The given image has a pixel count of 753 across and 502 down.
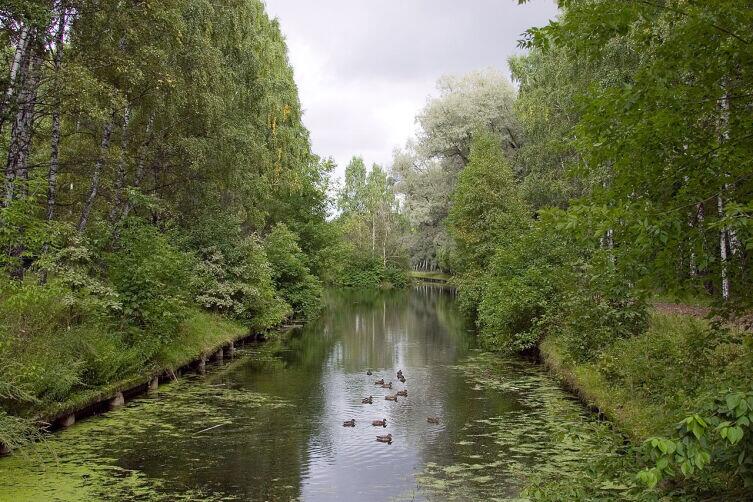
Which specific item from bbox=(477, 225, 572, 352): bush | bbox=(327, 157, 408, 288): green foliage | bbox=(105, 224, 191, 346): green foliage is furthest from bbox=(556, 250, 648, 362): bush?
bbox=(327, 157, 408, 288): green foliage

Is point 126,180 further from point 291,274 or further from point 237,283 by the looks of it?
point 291,274

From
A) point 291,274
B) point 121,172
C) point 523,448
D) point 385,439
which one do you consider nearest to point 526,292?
point 523,448

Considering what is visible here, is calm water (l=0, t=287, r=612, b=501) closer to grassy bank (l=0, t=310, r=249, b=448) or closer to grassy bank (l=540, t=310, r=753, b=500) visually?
grassy bank (l=0, t=310, r=249, b=448)

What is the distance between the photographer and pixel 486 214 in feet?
102

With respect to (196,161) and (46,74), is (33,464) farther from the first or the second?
(196,161)

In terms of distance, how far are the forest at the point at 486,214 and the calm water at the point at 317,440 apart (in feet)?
2.79

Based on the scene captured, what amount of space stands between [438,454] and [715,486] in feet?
18.7

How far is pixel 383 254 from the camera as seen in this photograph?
72125 millimetres

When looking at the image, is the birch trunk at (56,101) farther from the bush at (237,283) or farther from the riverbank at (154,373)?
the bush at (237,283)

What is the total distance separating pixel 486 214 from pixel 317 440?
70.1ft

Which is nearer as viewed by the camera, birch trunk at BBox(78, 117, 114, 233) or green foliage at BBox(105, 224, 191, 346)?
green foliage at BBox(105, 224, 191, 346)

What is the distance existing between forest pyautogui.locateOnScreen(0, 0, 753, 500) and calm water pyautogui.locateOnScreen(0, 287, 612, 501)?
33.5 inches

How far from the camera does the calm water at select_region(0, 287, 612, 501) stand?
28.7ft

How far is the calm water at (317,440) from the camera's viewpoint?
8.75 meters
